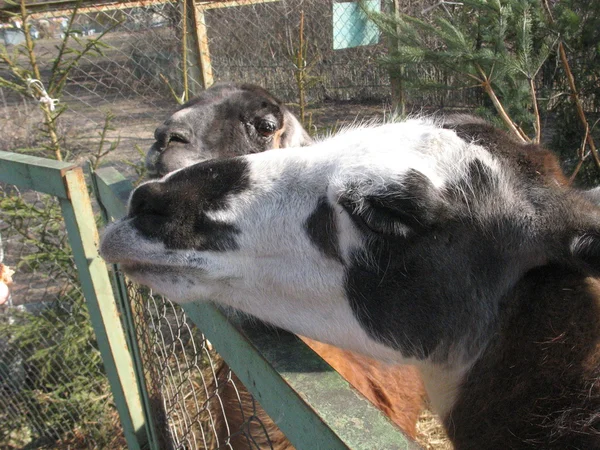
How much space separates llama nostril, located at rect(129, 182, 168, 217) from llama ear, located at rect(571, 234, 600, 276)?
48.9 inches

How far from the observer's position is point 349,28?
24.8ft

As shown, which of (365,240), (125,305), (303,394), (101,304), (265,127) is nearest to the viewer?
(303,394)

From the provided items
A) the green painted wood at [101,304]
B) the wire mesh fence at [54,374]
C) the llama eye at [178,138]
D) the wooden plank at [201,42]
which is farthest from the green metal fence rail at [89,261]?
the wooden plank at [201,42]

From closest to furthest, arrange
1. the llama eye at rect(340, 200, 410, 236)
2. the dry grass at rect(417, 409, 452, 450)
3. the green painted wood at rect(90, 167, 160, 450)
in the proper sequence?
the llama eye at rect(340, 200, 410, 236)
the green painted wood at rect(90, 167, 160, 450)
the dry grass at rect(417, 409, 452, 450)

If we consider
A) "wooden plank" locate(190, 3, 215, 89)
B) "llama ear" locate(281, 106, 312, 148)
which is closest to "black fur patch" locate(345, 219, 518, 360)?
"llama ear" locate(281, 106, 312, 148)

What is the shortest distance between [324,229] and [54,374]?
12.8 feet

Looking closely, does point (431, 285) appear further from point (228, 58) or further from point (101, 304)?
point (228, 58)

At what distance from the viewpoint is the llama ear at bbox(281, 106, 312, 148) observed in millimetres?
4113

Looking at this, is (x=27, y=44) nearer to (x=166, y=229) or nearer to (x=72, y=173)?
(x=72, y=173)

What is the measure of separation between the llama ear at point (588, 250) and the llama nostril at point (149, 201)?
124cm

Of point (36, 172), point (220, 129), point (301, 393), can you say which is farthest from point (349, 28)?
point (301, 393)

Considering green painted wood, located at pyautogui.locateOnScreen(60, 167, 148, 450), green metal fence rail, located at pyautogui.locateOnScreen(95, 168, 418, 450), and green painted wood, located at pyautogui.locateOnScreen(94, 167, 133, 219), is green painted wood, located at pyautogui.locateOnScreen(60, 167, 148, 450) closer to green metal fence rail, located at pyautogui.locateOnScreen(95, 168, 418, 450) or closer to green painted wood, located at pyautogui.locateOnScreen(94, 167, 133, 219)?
green painted wood, located at pyautogui.locateOnScreen(94, 167, 133, 219)

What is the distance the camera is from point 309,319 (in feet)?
5.88

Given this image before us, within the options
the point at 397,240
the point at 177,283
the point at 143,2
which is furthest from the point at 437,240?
the point at 143,2
